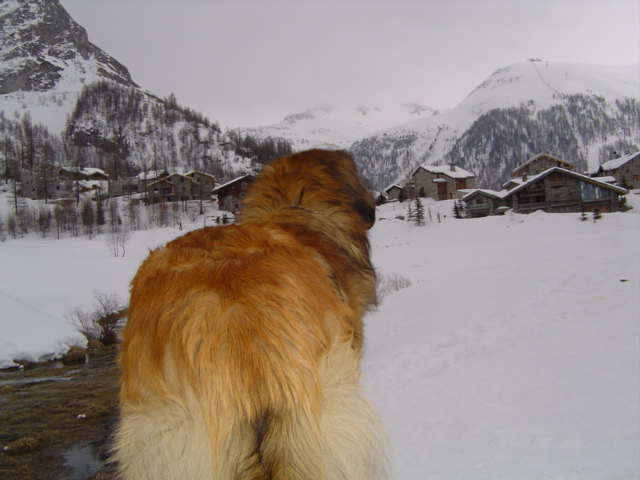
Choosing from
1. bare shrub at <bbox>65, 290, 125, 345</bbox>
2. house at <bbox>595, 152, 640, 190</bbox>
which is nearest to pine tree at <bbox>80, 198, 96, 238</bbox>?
bare shrub at <bbox>65, 290, 125, 345</bbox>

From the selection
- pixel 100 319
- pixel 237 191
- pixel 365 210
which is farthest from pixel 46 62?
pixel 365 210

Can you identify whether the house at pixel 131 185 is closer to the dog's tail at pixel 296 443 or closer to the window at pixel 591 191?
the window at pixel 591 191

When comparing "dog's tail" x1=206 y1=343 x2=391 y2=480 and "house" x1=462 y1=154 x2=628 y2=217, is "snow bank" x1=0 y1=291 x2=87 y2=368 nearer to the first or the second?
"dog's tail" x1=206 y1=343 x2=391 y2=480

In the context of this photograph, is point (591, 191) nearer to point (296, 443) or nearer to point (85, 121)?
point (296, 443)

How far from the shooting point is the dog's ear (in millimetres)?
2679

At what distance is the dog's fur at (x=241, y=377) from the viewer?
1043 millimetres

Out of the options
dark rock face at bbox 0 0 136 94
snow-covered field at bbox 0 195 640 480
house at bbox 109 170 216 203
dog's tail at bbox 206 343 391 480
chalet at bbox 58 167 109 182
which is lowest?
snow-covered field at bbox 0 195 640 480

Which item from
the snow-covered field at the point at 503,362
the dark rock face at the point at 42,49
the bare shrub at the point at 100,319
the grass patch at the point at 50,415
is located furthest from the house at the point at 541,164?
the dark rock face at the point at 42,49

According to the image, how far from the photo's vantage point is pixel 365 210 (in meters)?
2.74

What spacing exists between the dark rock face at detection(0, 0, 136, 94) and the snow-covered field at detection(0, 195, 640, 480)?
135220mm

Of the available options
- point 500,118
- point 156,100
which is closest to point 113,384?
point 156,100

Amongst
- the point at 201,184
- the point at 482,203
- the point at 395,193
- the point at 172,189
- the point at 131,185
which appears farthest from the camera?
the point at 395,193

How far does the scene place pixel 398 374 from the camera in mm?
5891

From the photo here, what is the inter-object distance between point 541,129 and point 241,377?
157 metres
